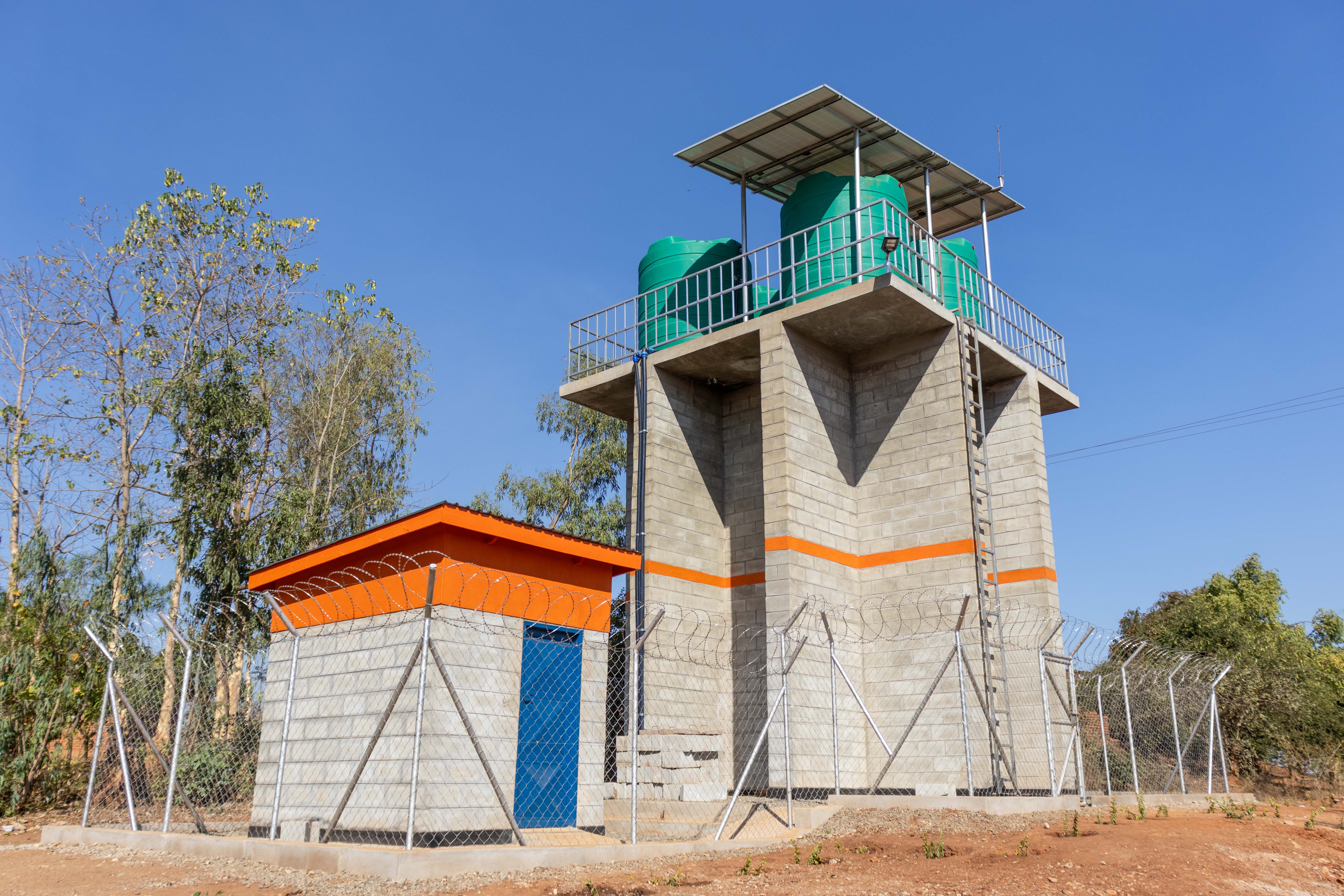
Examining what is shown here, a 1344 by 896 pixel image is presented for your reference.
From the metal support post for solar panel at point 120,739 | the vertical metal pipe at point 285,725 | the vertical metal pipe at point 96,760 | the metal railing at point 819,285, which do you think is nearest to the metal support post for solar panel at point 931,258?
the metal railing at point 819,285

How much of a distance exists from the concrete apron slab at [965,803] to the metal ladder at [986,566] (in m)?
1.63

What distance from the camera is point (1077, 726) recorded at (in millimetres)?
14344

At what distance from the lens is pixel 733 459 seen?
1875cm

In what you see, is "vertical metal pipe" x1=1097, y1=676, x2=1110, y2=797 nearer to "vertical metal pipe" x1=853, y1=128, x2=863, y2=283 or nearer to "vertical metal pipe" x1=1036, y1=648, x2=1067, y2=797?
"vertical metal pipe" x1=1036, y1=648, x2=1067, y2=797

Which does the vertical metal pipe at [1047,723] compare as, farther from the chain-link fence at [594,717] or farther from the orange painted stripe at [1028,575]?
the orange painted stripe at [1028,575]

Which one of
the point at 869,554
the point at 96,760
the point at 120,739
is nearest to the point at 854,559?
the point at 869,554

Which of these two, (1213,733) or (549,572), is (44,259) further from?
(1213,733)

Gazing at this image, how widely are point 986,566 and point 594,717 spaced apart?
8.15 metres

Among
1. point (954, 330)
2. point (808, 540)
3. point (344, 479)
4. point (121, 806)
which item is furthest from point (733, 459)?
point (344, 479)


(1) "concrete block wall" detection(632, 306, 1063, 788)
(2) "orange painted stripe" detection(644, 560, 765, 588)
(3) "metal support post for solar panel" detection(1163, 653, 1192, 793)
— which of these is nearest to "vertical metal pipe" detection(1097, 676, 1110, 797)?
(1) "concrete block wall" detection(632, 306, 1063, 788)

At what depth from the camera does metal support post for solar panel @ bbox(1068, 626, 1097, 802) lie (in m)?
14.0

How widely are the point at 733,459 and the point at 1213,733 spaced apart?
410 inches

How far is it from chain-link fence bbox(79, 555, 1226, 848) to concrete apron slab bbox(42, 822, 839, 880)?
0.98ft

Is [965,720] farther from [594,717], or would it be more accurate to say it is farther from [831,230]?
[831,230]
